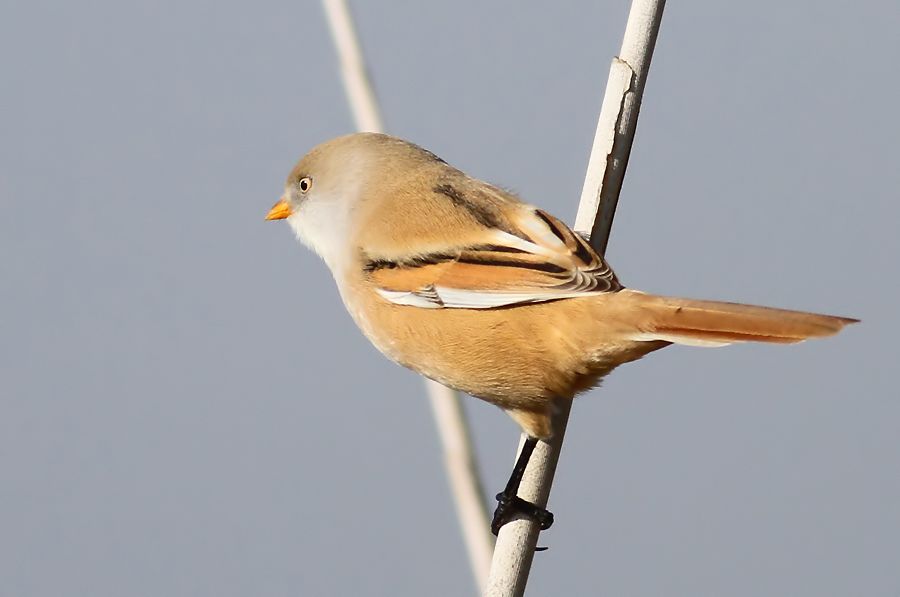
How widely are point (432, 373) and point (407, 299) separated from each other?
0.49 feet

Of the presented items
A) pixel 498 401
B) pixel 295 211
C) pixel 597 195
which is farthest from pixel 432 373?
pixel 295 211

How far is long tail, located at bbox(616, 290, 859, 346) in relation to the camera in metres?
1.52

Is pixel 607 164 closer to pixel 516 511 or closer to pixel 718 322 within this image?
pixel 718 322

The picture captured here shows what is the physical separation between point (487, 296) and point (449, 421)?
Result: 9.2 inches

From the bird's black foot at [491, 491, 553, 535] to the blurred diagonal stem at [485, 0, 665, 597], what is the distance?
0.02 metres

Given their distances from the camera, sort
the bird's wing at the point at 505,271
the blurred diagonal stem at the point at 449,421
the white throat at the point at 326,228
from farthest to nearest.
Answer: the white throat at the point at 326,228, the bird's wing at the point at 505,271, the blurred diagonal stem at the point at 449,421

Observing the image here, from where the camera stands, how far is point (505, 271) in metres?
1.96

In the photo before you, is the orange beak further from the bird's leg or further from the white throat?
the bird's leg

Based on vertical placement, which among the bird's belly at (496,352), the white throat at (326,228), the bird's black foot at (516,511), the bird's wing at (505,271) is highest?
the white throat at (326,228)

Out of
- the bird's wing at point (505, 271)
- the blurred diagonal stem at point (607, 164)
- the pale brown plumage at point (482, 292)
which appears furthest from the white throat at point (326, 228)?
the blurred diagonal stem at point (607, 164)

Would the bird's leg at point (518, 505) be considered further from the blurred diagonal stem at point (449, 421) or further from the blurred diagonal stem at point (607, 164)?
the blurred diagonal stem at point (449, 421)

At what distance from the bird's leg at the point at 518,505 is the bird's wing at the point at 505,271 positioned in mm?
291

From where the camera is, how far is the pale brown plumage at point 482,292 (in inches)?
70.7

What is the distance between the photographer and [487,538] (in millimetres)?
1755
